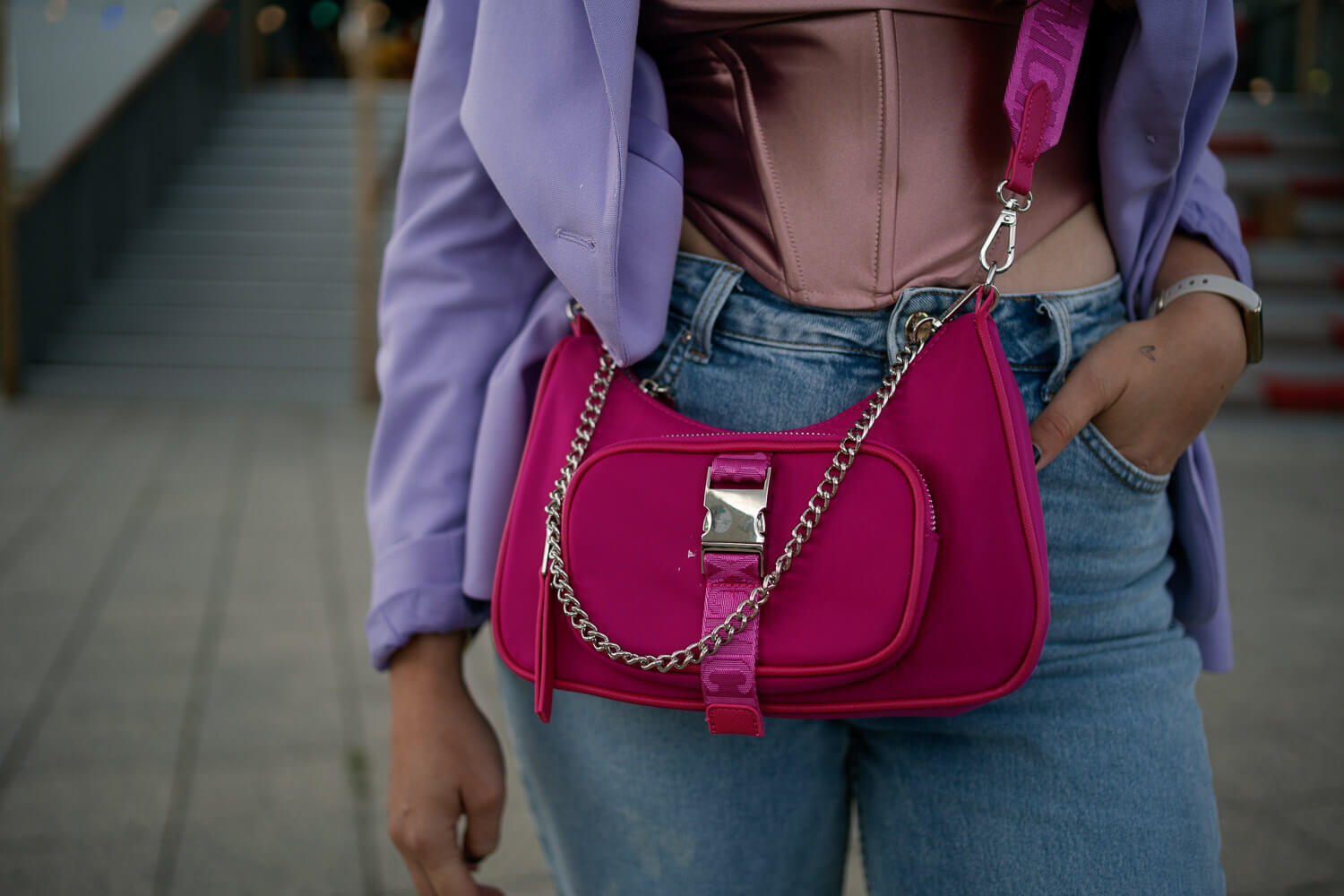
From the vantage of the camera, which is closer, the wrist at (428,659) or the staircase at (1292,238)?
the wrist at (428,659)

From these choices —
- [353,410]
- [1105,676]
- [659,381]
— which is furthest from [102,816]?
[353,410]

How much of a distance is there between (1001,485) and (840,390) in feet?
0.47

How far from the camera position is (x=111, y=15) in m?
7.70

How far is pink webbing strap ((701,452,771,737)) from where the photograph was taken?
66cm

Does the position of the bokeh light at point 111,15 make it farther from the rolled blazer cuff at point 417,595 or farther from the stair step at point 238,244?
the rolled blazer cuff at point 417,595

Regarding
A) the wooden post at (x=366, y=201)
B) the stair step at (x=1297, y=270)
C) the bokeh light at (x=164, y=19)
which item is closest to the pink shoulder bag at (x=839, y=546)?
the wooden post at (x=366, y=201)

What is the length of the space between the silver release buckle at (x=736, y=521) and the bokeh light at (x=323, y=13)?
40.1 ft

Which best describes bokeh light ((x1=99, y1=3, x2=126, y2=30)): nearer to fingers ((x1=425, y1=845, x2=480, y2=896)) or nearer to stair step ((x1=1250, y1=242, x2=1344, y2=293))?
stair step ((x1=1250, y1=242, x2=1344, y2=293))

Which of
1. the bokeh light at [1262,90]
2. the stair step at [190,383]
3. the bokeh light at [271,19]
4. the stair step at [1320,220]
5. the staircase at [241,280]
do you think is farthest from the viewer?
the bokeh light at [271,19]

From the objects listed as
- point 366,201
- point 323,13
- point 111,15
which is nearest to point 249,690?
point 366,201

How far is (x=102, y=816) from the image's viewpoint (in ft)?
7.00

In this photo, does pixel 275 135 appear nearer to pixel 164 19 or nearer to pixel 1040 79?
pixel 164 19

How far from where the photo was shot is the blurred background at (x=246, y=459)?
217 cm

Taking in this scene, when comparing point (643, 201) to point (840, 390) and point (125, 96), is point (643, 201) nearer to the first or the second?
point (840, 390)
